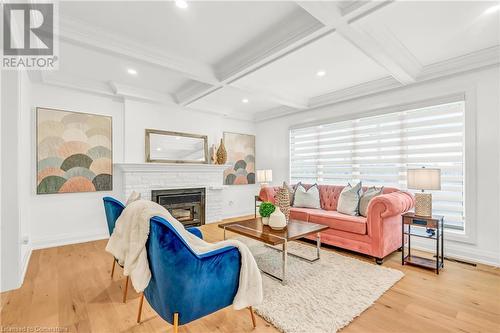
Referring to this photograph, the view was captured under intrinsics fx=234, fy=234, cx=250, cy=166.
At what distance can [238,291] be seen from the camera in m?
1.54

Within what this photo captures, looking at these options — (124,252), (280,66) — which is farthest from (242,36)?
(124,252)

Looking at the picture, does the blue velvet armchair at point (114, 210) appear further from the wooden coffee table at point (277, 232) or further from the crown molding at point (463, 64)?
the crown molding at point (463, 64)

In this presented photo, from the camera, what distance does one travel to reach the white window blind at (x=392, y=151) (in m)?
3.29

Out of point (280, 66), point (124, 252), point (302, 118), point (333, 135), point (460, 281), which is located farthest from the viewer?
point (302, 118)

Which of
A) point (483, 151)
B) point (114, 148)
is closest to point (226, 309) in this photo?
point (114, 148)

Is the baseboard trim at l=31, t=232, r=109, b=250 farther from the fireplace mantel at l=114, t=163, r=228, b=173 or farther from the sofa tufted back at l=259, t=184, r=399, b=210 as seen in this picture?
the sofa tufted back at l=259, t=184, r=399, b=210

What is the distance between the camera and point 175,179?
4758mm

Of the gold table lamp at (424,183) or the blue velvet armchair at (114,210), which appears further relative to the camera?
the gold table lamp at (424,183)

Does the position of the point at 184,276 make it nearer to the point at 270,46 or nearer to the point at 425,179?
the point at 270,46

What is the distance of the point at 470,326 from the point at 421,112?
2901mm

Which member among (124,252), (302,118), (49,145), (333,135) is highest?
(302,118)

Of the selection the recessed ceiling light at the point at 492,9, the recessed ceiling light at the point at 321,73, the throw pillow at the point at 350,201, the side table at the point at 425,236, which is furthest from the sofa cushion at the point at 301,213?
the recessed ceiling light at the point at 492,9

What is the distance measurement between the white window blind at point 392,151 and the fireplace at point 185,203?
2282 mm

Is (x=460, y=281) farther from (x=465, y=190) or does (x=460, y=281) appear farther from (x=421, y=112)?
(x=421, y=112)
